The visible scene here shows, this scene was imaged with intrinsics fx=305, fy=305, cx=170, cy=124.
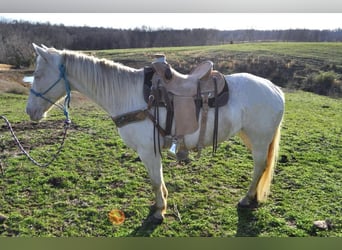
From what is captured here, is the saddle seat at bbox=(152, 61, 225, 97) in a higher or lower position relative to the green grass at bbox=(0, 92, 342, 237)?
higher

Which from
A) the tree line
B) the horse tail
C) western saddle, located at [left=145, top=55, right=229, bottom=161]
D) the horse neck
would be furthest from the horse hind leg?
the tree line

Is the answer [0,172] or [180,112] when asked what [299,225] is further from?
[0,172]

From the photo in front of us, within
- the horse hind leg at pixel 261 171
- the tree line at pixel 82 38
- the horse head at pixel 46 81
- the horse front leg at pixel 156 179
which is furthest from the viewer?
the tree line at pixel 82 38

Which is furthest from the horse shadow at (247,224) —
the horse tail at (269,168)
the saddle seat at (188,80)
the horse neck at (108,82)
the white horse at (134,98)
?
the horse neck at (108,82)

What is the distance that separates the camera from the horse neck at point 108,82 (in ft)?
9.95

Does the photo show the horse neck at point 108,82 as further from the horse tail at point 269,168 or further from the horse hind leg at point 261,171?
the horse tail at point 269,168

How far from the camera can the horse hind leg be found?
3496 mm

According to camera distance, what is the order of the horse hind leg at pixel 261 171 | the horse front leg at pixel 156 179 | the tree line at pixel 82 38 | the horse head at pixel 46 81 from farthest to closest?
the tree line at pixel 82 38 < the horse hind leg at pixel 261 171 < the horse front leg at pixel 156 179 < the horse head at pixel 46 81

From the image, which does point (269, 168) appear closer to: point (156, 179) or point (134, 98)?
point (156, 179)

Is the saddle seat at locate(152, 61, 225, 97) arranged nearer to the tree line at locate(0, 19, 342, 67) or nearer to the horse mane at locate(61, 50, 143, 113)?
the horse mane at locate(61, 50, 143, 113)

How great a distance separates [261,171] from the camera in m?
3.57

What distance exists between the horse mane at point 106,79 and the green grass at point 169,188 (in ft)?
4.22

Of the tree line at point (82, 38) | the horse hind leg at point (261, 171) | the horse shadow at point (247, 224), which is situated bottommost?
A: the horse shadow at point (247, 224)

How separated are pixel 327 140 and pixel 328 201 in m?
2.90
